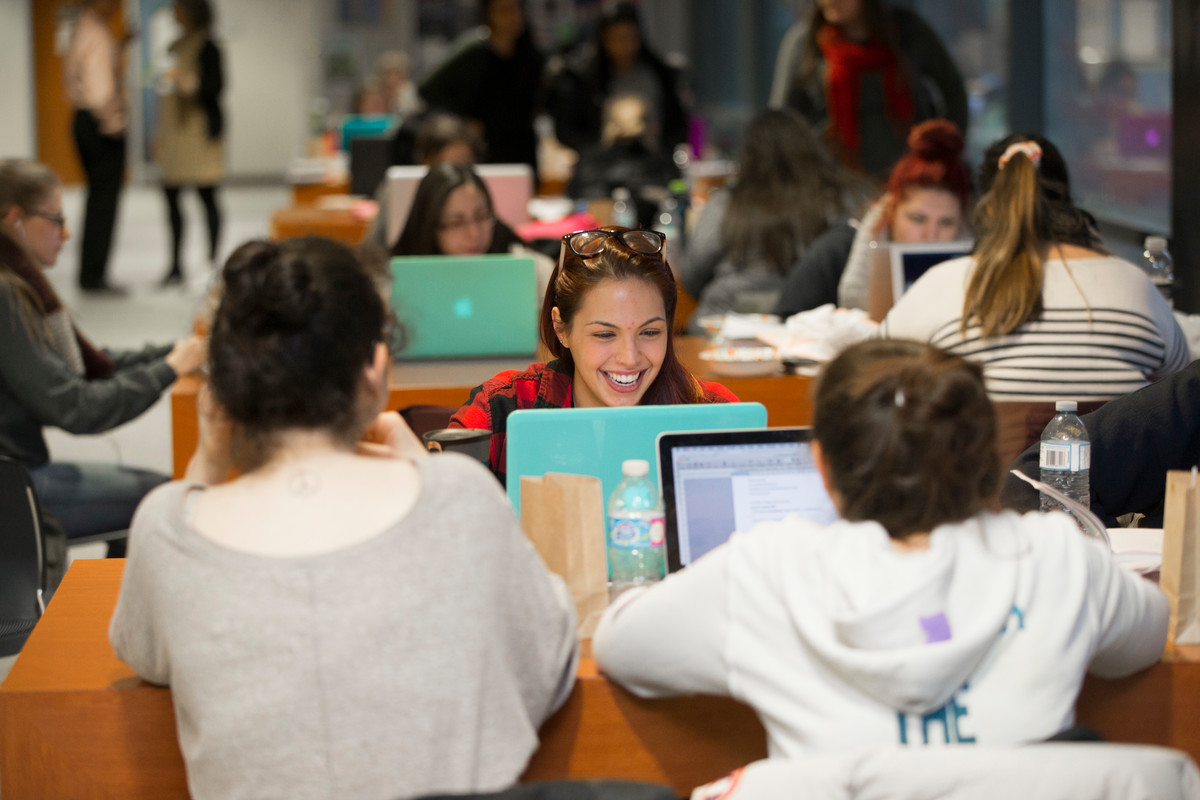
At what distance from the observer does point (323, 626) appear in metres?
1.25

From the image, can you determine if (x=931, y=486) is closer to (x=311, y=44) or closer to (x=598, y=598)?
(x=598, y=598)

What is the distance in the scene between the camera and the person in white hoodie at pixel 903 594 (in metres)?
1.27

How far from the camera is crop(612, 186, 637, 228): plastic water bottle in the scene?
18.7ft

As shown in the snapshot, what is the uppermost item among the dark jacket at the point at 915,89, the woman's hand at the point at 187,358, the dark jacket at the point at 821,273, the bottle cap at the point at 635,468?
the dark jacket at the point at 915,89

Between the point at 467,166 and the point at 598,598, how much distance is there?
102 inches

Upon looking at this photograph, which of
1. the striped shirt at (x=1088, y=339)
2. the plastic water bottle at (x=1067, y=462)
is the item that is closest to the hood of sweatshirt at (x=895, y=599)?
the plastic water bottle at (x=1067, y=462)

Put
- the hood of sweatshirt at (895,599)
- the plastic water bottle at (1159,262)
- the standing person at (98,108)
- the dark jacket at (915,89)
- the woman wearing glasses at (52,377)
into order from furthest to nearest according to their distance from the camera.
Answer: the standing person at (98,108)
the dark jacket at (915,89)
the plastic water bottle at (1159,262)
the woman wearing glasses at (52,377)
the hood of sweatshirt at (895,599)

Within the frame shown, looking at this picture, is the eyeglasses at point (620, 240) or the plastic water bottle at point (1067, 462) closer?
the plastic water bottle at point (1067, 462)

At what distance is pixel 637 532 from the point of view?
163 cm

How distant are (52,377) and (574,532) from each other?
1748 mm

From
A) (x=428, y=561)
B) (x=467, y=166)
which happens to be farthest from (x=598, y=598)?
(x=467, y=166)

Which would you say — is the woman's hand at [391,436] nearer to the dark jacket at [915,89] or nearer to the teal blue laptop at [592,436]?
the teal blue laptop at [592,436]

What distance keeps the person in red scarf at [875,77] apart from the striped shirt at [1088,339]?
265 cm

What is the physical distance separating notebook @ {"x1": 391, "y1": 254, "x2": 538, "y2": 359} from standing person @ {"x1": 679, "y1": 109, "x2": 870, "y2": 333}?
125 cm
